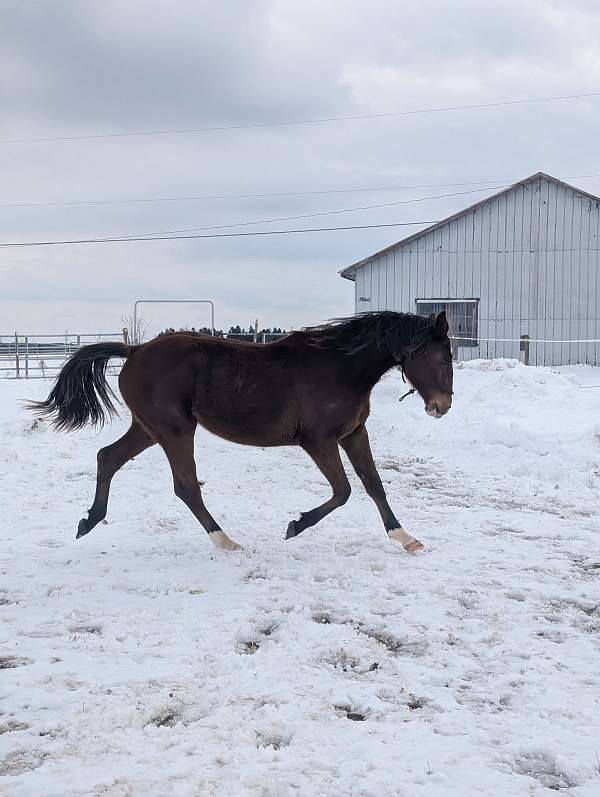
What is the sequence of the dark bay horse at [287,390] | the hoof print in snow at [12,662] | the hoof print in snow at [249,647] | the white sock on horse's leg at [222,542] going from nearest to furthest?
the hoof print in snow at [12,662], the hoof print in snow at [249,647], the white sock on horse's leg at [222,542], the dark bay horse at [287,390]

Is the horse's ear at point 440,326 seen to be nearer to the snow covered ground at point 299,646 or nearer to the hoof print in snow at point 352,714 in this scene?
the snow covered ground at point 299,646

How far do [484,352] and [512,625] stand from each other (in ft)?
66.0

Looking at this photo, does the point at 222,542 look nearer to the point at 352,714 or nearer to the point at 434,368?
the point at 434,368

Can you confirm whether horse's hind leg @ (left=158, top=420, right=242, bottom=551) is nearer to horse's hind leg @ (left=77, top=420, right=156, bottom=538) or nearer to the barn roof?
horse's hind leg @ (left=77, top=420, right=156, bottom=538)

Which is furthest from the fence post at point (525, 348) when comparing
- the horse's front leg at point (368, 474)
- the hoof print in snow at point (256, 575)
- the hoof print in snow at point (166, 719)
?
the hoof print in snow at point (166, 719)

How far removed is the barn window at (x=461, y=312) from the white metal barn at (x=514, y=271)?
0.03 meters

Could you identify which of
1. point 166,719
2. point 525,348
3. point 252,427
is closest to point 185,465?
point 252,427

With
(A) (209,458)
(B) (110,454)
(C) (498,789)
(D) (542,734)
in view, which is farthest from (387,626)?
(A) (209,458)

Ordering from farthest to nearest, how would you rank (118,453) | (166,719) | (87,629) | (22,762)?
Answer: (118,453) → (87,629) → (166,719) → (22,762)

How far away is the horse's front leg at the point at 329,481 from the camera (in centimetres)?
501

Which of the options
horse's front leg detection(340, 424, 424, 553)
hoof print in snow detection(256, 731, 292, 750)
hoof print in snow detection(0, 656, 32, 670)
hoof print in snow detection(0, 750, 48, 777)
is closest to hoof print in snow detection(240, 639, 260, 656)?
hoof print in snow detection(256, 731, 292, 750)

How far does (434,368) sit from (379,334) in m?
0.49

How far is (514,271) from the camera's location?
2256 centimetres

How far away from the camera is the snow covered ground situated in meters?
2.24
